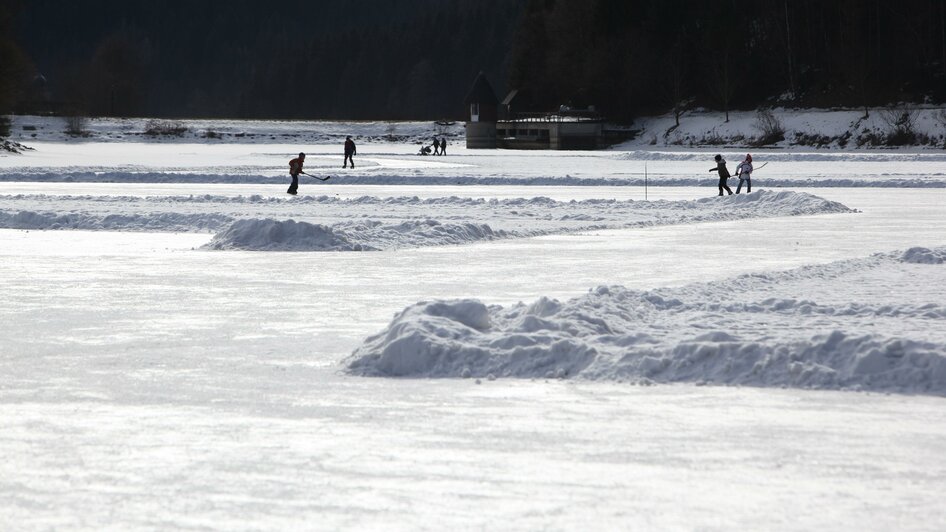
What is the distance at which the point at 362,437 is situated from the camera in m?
6.23

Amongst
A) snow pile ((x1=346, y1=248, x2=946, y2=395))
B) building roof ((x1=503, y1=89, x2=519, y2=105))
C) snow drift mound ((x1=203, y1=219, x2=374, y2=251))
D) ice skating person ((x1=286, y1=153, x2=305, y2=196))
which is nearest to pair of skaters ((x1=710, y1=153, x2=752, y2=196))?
ice skating person ((x1=286, y1=153, x2=305, y2=196))

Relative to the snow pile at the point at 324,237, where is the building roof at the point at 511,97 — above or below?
above

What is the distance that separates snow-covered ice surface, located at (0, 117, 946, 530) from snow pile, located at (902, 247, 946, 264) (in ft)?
0.13

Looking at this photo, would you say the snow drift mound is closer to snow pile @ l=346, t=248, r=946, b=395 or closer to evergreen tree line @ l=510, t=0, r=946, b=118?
snow pile @ l=346, t=248, r=946, b=395

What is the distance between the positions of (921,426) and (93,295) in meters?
7.34

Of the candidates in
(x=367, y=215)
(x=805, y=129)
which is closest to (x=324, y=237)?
(x=367, y=215)

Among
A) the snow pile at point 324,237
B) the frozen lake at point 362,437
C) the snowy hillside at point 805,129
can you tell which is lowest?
the frozen lake at point 362,437

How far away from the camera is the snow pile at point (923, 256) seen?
13.4m

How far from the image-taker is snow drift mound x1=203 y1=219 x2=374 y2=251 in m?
16.0

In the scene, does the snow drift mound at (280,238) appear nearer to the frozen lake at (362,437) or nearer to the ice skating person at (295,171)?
the frozen lake at (362,437)

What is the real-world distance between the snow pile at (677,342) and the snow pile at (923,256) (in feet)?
11.8

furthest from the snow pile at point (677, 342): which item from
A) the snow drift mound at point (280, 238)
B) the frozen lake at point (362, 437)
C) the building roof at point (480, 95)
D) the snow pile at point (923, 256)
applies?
the building roof at point (480, 95)

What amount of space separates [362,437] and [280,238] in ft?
33.5

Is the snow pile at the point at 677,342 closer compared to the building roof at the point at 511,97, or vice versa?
the snow pile at the point at 677,342
